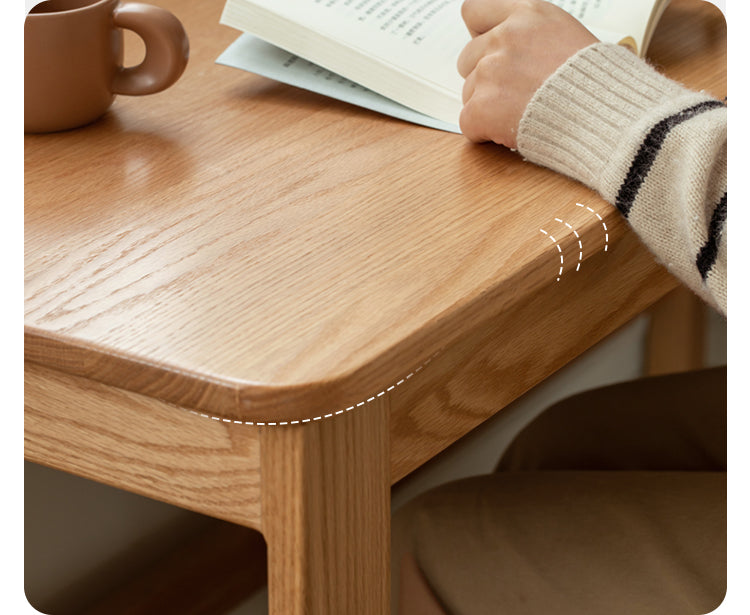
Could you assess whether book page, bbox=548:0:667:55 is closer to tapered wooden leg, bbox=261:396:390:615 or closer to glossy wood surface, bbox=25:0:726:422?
glossy wood surface, bbox=25:0:726:422

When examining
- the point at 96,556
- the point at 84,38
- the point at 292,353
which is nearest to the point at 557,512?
the point at 292,353

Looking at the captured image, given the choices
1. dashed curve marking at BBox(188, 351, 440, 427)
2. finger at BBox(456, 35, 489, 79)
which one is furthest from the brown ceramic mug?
dashed curve marking at BBox(188, 351, 440, 427)

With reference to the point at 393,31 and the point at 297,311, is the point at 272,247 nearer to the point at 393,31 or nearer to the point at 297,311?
the point at 297,311

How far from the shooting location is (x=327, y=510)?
18.6 inches

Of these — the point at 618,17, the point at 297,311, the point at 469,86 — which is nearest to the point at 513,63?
the point at 469,86

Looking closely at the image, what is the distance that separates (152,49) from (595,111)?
0.99 feet

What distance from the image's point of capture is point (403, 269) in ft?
1.69

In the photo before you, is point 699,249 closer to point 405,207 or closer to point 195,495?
point 405,207

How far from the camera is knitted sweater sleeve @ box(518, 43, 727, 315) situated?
59cm

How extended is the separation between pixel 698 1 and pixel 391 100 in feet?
1.27

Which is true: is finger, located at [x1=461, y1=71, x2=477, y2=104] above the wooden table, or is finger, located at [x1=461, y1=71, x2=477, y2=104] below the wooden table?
above

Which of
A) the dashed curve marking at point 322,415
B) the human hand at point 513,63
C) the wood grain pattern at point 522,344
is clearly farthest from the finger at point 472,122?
the dashed curve marking at point 322,415

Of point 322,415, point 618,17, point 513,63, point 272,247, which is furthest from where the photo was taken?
point 618,17

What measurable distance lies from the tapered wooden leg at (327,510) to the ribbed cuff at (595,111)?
8.9 inches
